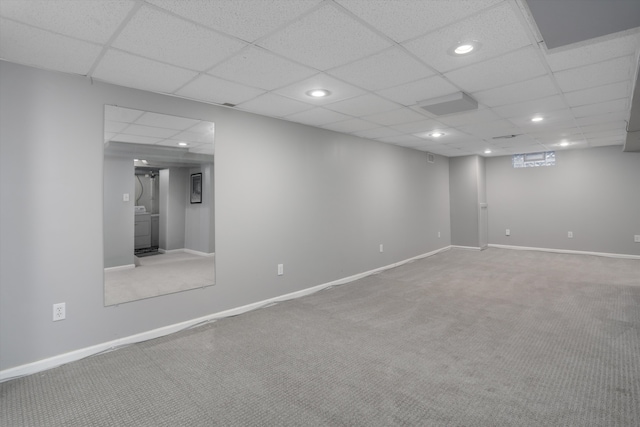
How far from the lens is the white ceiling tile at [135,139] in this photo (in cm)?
300

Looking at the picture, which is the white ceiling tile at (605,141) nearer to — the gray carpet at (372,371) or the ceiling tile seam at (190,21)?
the gray carpet at (372,371)

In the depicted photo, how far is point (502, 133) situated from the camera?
5.27 meters

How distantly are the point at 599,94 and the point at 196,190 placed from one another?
4.34 m

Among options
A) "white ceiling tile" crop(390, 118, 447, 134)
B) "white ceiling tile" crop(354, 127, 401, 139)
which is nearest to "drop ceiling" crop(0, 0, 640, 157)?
"white ceiling tile" crop(390, 118, 447, 134)

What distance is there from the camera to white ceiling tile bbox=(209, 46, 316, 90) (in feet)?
7.84

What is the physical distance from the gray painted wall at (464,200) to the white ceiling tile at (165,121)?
6772 mm

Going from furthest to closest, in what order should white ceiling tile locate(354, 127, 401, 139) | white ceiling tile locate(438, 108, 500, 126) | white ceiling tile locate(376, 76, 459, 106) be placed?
white ceiling tile locate(354, 127, 401, 139), white ceiling tile locate(438, 108, 500, 126), white ceiling tile locate(376, 76, 459, 106)

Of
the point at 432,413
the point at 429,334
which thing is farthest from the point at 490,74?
the point at 432,413

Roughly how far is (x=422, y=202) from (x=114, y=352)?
20.2 feet

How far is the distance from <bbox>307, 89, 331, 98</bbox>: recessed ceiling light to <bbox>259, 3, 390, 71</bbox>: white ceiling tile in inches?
23.2

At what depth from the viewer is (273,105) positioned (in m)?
3.56

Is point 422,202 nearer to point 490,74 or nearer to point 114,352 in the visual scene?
point 490,74

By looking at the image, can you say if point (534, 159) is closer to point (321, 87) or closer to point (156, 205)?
point (321, 87)

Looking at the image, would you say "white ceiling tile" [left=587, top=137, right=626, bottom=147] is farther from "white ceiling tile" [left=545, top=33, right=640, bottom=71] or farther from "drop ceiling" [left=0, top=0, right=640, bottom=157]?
"white ceiling tile" [left=545, top=33, right=640, bottom=71]
